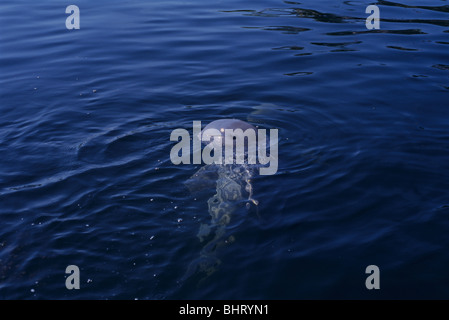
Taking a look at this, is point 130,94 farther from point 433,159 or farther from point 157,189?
point 433,159

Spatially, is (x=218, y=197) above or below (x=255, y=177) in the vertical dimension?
below

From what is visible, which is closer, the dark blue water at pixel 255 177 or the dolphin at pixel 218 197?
the dark blue water at pixel 255 177

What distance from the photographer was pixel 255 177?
832 cm

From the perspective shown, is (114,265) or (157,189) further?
(157,189)

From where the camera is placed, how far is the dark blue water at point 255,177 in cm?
646

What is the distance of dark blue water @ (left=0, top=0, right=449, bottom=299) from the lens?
6.46 m

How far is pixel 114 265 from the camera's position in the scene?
257 inches

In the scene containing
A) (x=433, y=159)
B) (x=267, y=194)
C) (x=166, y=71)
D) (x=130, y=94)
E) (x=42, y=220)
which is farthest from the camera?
(x=166, y=71)

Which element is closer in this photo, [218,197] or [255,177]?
[218,197]

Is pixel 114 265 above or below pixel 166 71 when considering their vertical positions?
below

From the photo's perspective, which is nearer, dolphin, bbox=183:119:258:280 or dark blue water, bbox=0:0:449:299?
dark blue water, bbox=0:0:449:299
